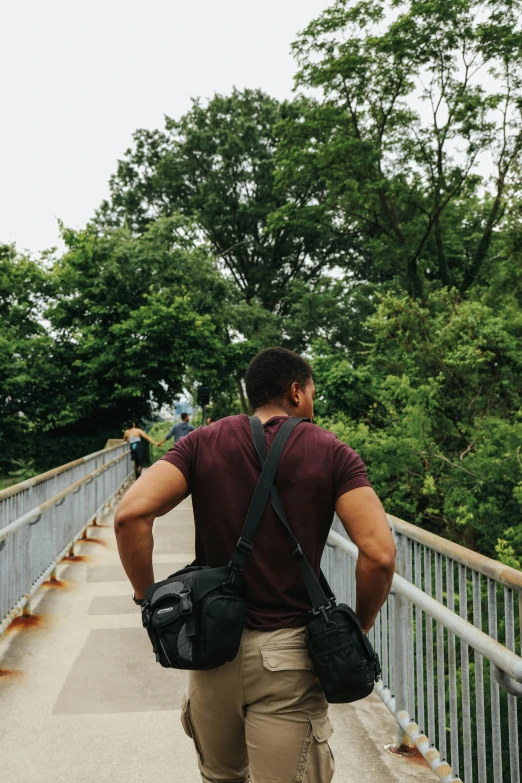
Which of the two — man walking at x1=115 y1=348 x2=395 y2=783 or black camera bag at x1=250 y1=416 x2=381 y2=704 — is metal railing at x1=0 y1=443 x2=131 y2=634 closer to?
man walking at x1=115 y1=348 x2=395 y2=783

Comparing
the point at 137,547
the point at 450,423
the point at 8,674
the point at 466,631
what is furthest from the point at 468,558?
the point at 450,423

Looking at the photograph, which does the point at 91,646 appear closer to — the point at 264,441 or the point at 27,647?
the point at 27,647

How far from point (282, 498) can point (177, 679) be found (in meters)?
3.45

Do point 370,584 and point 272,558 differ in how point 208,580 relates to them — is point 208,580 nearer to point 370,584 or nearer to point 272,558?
point 272,558

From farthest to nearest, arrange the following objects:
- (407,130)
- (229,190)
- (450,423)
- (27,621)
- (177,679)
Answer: (229,190) < (407,130) < (450,423) < (27,621) < (177,679)

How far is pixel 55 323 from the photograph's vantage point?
33719 millimetres

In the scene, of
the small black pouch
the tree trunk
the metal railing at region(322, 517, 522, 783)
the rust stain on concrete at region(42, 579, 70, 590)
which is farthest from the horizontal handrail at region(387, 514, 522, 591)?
the tree trunk

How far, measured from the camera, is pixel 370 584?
2.21 m

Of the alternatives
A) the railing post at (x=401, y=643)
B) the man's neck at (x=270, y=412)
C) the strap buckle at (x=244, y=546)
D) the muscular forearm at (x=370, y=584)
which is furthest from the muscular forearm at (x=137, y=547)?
the railing post at (x=401, y=643)

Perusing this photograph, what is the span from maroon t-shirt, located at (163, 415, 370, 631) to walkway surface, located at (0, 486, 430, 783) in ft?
6.60

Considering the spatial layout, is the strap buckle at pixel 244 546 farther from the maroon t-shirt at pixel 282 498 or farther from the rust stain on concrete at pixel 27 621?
the rust stain on concrete at pixel 27 621

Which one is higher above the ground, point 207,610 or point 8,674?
point 207,610

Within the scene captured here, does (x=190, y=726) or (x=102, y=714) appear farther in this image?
(x=102, y=714)

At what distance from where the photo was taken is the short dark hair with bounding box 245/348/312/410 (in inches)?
97.0
